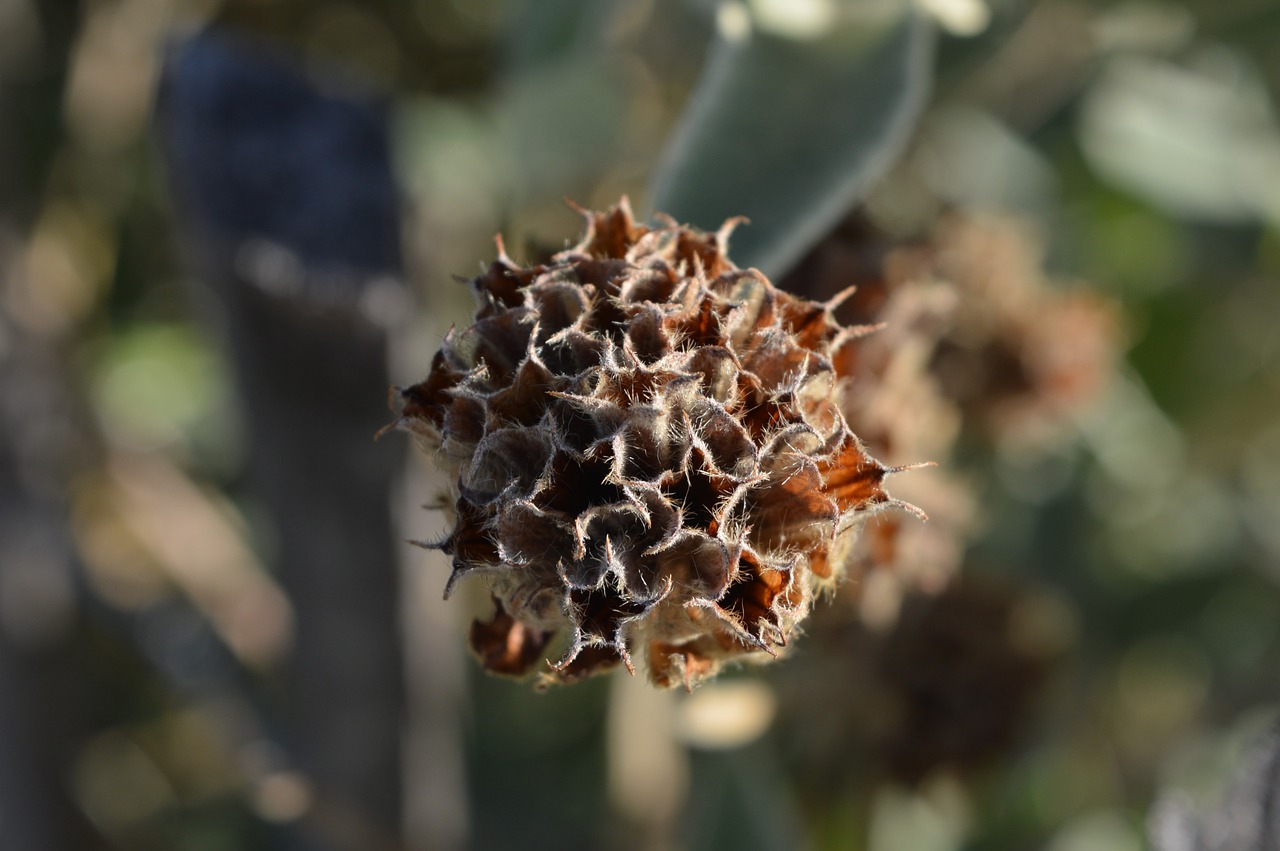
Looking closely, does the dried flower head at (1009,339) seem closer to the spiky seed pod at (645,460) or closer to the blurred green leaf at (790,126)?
the blurred green leaf at (790,126)

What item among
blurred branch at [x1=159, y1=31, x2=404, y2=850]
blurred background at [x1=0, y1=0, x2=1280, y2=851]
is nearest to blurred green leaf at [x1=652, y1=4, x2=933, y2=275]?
blurred background at [x1=0, y1=0, x2=1280, y2=851]

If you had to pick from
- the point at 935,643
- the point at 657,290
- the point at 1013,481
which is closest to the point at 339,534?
the point at 935,643

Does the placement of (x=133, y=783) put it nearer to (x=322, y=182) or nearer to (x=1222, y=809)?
(x=322, y=182)

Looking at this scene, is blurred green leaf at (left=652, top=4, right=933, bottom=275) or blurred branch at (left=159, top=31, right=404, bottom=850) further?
blurred branch at (left=159, top=31, right=404, bottom=850)

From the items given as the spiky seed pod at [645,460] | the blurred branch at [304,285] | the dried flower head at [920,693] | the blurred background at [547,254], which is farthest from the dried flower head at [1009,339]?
the blurred branch at [304,285]

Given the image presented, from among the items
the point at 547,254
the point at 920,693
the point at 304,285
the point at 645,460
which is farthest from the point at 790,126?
the point at 920,693

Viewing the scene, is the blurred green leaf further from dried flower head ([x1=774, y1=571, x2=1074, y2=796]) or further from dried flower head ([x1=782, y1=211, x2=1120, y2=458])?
dried flower head ([x1=774, y1=571, x2=1074, y2=796])

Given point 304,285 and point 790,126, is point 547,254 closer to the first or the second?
point 790,126
